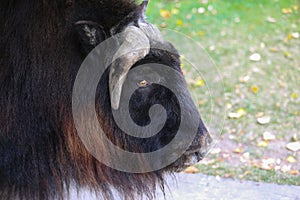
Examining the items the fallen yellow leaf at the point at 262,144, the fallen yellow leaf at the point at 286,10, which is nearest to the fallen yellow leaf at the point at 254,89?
the fallen yellow leaf at the point at 262,144

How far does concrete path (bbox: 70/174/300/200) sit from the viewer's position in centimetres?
360

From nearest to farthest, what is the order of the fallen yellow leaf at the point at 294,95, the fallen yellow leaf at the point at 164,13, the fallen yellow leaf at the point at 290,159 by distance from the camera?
the fallen yellow leaf at the point at 290,159 → the fallen yellow leaf at the point at 294,95 → the fallen yellow leaf at the point at 164,13

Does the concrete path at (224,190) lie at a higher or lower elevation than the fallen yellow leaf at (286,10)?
higher

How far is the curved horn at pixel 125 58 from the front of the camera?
2551 millimetres

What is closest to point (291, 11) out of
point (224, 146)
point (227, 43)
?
point (227, 43)

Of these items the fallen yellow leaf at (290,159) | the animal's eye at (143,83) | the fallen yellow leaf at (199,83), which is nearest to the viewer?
the animal's eye at (143,83)

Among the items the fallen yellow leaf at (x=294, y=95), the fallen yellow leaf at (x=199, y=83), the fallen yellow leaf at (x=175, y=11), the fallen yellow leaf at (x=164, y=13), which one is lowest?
the fallen yellow leaf at (x=175, y=11)

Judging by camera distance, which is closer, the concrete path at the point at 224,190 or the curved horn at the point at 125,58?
the curved horn at the point at 125,58

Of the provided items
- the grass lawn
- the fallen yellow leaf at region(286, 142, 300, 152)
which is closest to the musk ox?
the grass lawn

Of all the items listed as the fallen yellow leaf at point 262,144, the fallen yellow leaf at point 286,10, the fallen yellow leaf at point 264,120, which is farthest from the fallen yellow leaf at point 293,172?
the fallen yellow leaf at point 286,10

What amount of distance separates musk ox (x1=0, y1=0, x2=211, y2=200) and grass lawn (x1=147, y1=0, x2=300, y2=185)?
136 centimetres

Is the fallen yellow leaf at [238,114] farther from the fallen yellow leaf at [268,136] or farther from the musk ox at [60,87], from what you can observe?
the musk ox at [60,87]

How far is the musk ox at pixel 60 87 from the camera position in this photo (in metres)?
2.59

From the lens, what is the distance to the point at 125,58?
8.34 feet
